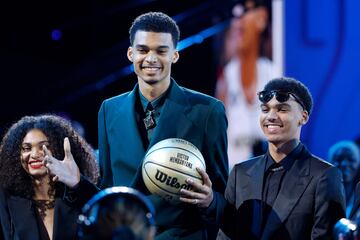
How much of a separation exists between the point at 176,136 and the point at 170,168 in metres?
0.39

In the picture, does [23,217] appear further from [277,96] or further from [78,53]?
[78,53]

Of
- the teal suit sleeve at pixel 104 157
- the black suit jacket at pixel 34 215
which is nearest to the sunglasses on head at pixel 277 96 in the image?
the teal suit sleeve at pixel 104 157

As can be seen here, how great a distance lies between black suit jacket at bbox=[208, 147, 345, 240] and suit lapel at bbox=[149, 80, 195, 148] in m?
0.40

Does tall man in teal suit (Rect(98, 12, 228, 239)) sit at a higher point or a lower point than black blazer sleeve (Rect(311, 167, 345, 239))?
higher

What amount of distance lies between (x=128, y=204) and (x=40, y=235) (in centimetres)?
157

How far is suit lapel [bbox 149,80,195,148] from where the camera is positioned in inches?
153

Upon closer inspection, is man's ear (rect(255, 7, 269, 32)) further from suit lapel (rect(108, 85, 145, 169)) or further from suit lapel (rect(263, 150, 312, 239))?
suit lapel (rect(263, 150, 312, 239))

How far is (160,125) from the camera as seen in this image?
3.92m

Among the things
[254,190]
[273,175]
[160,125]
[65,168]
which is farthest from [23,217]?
[273,175]

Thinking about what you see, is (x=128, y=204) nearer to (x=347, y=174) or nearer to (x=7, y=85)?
(x=347, y=174)

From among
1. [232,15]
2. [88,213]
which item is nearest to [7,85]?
[232,15]

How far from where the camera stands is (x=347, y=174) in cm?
595

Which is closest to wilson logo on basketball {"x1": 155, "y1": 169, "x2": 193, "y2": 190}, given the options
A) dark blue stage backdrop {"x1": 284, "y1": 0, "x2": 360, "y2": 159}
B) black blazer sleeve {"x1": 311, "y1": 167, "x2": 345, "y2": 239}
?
black blazer sleeve {"x1": 311, "y1": 167, "x2": 345, "y2": 239}

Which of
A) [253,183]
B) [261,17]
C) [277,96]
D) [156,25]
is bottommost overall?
[253,183]
